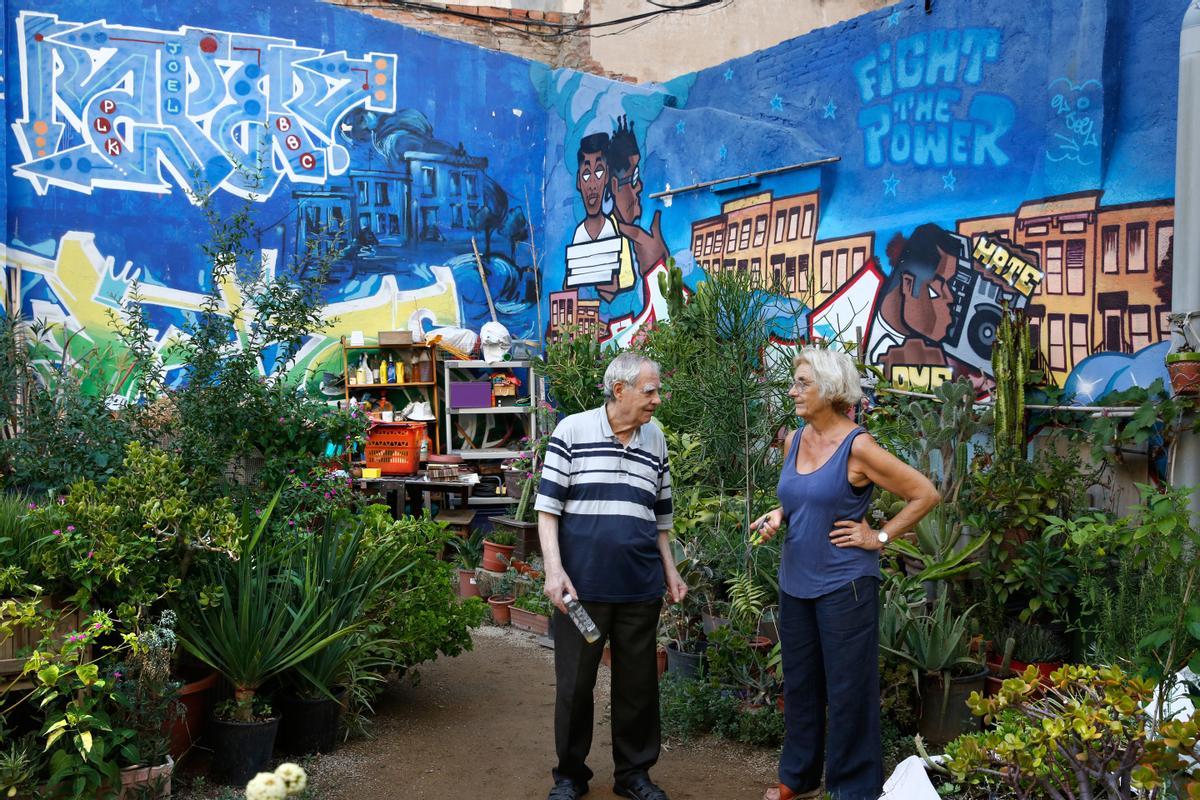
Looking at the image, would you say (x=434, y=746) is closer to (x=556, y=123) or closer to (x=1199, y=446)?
(x=1199, y=446)

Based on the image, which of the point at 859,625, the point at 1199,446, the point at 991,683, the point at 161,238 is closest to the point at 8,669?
the point at 859,625

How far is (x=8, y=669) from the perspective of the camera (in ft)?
12.7

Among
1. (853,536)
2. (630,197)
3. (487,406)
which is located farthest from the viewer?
(487,406)

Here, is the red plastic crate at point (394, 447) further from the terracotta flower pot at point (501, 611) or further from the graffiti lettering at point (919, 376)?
the graffiti lettering at point (919, 376)

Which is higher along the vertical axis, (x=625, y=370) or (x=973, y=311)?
(x=973, y=311)

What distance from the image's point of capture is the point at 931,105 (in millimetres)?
7145

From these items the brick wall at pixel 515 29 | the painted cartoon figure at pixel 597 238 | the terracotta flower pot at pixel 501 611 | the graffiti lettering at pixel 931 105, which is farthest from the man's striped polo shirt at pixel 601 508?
the brick wall at pixel 515 29

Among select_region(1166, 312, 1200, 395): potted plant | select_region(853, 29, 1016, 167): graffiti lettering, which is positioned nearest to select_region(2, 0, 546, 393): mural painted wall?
select_region(853, 29, 1016, 167): graffiti lettering

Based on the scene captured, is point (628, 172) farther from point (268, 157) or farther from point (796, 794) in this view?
point (796, 794)

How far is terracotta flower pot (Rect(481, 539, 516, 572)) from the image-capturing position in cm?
885

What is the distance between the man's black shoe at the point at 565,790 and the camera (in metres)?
4.43

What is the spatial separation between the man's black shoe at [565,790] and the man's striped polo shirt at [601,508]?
876mm

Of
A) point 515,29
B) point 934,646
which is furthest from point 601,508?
point 515,29

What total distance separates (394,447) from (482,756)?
6.38m
